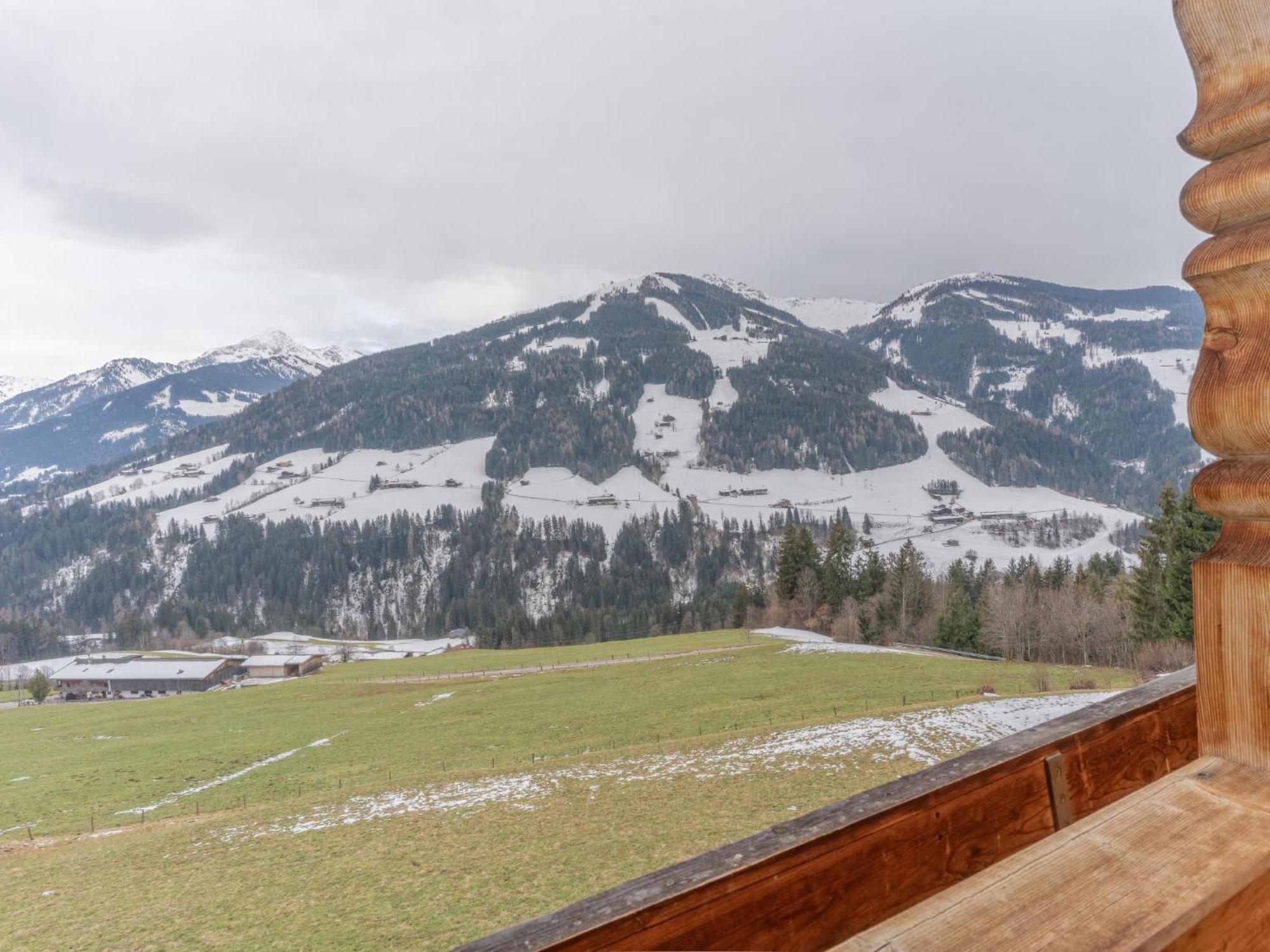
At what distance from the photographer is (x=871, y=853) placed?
3.40 ft

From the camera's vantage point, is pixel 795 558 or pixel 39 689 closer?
pixel 39 689

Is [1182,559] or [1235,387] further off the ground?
[1235,387]

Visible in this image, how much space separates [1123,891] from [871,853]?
0.37m

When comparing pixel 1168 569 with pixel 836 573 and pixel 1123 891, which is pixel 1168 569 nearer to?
pixel 1123 891

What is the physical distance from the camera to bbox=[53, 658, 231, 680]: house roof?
5747 centimetres

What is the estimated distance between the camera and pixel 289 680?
49688 millimetres

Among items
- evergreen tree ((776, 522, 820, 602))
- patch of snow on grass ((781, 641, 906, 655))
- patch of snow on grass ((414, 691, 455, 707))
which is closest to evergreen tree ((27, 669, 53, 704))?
patch of snow on grass ((414, 691, 455, 707))

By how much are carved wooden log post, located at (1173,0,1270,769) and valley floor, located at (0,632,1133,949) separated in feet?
34.1

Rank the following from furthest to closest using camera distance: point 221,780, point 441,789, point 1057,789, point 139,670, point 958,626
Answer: point 139,670 → point 958,626 → point 221,780 → point 441,789 → point 1057,789

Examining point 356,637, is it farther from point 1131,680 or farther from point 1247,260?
point 1247,260

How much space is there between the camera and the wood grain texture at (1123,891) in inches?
26.0

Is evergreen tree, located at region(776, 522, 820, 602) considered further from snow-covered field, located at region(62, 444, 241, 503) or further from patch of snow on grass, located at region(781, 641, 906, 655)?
snow-covered field, located at region(62, 444, 241, 503)

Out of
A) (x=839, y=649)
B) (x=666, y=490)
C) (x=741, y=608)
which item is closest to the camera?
(x=839, y=649)

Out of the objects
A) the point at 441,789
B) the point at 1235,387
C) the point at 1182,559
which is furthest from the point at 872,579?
the point at 1235,387
